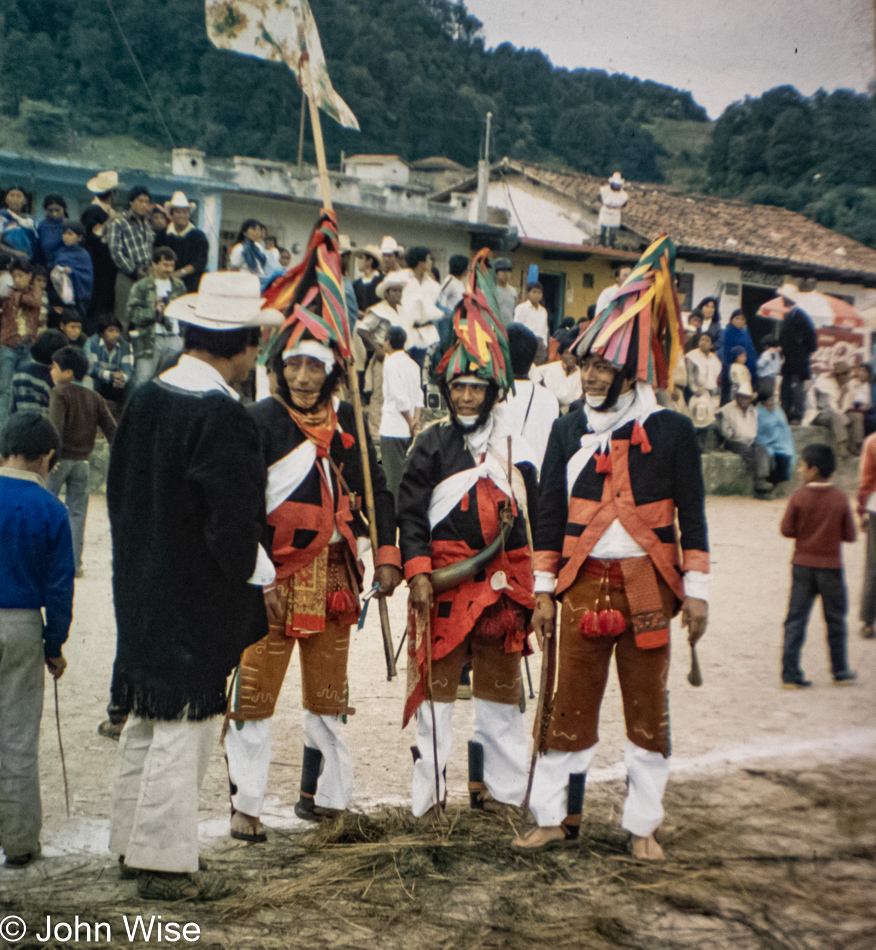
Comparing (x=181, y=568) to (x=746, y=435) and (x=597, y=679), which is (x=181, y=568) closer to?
(x=597, y=679)

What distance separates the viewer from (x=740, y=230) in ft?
24.0

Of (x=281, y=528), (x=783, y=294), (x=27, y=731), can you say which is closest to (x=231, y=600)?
Answer: (x=281, y=528)

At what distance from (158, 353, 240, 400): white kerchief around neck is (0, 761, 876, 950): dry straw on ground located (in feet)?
5.48

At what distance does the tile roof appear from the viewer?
6156 millimetres

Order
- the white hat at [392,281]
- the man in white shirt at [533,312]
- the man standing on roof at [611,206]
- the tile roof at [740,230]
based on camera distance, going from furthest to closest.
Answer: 1. the man in white shirt at [533,312]
2. the white hat at [392,281]
3. the man standing on roof at [611,206]
4. the tile roof at [740,230]

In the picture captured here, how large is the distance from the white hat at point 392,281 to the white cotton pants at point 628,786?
623cm

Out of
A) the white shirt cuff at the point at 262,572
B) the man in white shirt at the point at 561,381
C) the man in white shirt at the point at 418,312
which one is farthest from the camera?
the man in white shirt at the point at 418,312

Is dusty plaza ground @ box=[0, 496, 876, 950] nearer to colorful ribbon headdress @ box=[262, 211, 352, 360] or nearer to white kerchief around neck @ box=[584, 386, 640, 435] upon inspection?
white kerchief around neck @ box=[584, 386, 640, 435]

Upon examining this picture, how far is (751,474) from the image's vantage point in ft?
34.9

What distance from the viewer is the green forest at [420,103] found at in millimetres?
5148

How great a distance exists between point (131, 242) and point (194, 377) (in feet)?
21.5

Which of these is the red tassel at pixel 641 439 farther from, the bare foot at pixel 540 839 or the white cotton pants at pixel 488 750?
the bare foot at pixel 540 839

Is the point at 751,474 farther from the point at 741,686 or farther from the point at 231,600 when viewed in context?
the point at 231,600

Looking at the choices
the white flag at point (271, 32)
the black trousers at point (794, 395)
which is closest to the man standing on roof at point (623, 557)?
the white flag at point (271, 32)
